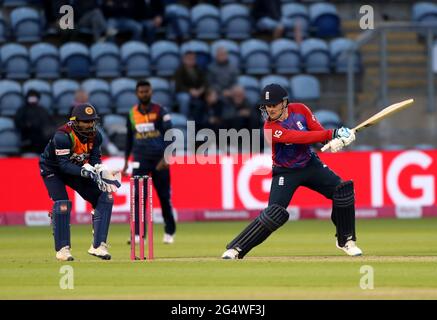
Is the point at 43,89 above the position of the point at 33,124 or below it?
above

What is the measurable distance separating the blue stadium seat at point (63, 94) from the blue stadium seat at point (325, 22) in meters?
4.97

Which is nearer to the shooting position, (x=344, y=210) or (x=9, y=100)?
(x=344, y=210)

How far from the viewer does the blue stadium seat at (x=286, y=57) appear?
22969mm

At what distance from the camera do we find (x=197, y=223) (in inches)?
774

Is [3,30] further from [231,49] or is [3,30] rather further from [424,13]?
[424,13]

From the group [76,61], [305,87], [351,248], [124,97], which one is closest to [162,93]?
[124,97]

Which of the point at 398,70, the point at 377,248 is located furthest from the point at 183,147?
the point at 377,248

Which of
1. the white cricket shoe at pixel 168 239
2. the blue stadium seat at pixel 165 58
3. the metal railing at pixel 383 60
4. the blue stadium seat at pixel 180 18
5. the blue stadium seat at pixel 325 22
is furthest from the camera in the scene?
the blue stadium seat at pixel 325 22

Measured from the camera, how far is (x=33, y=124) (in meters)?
20.4

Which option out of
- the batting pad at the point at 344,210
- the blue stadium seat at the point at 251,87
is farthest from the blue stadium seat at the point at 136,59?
the batting pad at the point at 344,210

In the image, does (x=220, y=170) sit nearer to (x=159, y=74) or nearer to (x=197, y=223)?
(x=197, y=223)

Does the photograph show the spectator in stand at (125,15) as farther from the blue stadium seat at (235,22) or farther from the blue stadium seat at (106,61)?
the blue stadium seat at (235,22)

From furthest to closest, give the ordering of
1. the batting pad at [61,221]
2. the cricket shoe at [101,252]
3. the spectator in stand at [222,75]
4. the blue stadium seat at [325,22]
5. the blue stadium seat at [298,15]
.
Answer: the blue stadium seat at [298,15] → the blue stadium seat at [325,22] → the spectator in stand at [222,75] → the cricket shoe at [101,252] → the batting pad at [61,221]

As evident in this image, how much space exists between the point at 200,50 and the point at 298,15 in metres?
2.47
